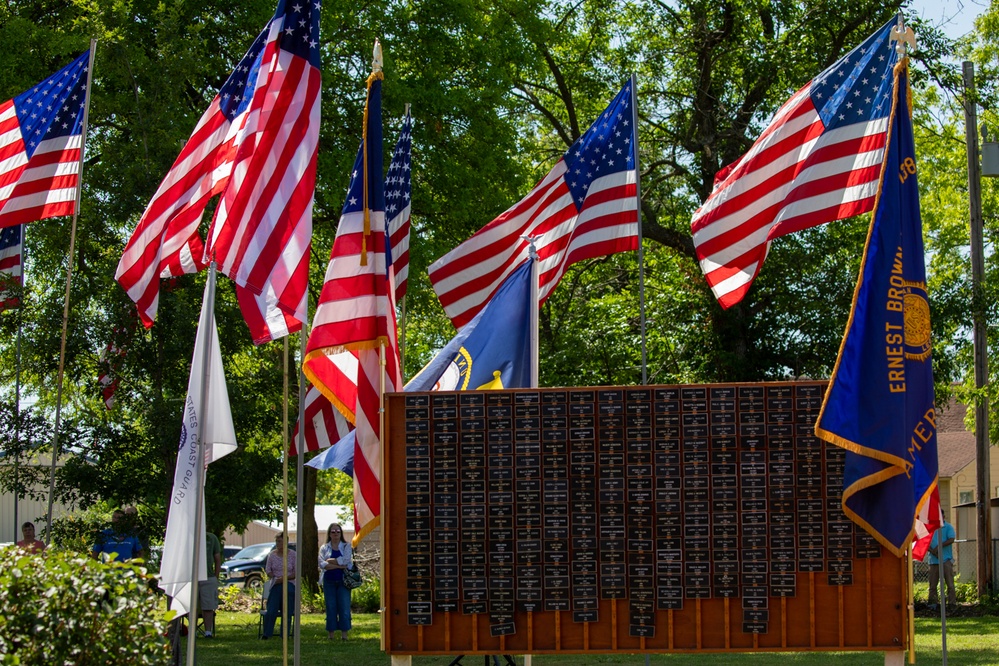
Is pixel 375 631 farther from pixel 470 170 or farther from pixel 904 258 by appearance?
pixel 904 258

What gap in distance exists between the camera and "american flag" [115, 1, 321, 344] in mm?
10859

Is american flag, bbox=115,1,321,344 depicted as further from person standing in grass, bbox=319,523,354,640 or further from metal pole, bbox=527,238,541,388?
person standing in grass, bbox=319,523,354,640

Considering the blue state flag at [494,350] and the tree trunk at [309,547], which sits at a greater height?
the blue state flag at [494,350]

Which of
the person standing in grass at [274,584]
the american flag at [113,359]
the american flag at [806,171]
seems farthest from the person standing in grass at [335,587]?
the american flag at [806,171]

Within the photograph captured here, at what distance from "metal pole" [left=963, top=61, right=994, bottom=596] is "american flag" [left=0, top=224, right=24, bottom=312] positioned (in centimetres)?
1629

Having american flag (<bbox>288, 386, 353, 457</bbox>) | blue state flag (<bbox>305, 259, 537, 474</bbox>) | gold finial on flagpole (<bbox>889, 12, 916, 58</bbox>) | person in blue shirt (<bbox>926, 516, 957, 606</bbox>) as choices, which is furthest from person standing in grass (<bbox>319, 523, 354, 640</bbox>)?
gold finial on flagpole (<bbox>889, 12, 916, 58</bbox>)

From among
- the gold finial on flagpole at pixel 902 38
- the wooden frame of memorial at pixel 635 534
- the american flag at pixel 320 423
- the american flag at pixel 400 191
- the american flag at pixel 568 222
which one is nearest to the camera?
the wooden frame of memorial at pixel 635 534

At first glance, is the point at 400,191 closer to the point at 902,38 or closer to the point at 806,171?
the point at 806,171

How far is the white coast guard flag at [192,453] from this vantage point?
10297mm

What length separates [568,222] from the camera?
44.4 feet

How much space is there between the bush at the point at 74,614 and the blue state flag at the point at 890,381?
201 inches

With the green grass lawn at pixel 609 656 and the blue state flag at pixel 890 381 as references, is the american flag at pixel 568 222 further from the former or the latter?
the green grass lawn at pixel 609 656

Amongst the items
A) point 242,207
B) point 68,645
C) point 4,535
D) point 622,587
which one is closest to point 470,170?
point 242,207

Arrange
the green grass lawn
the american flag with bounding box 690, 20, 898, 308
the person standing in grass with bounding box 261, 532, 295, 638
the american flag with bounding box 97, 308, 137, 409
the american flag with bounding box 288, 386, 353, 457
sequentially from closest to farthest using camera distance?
the american flag with bounding box 690, 20, 898, 308, the american flag with bounding box 288, 386, 353, 457, the green grass lawn, the american flag with bounding box 97, 308, 137, 409, the person standing in grass with bounding box 261, 532, 295, 638
